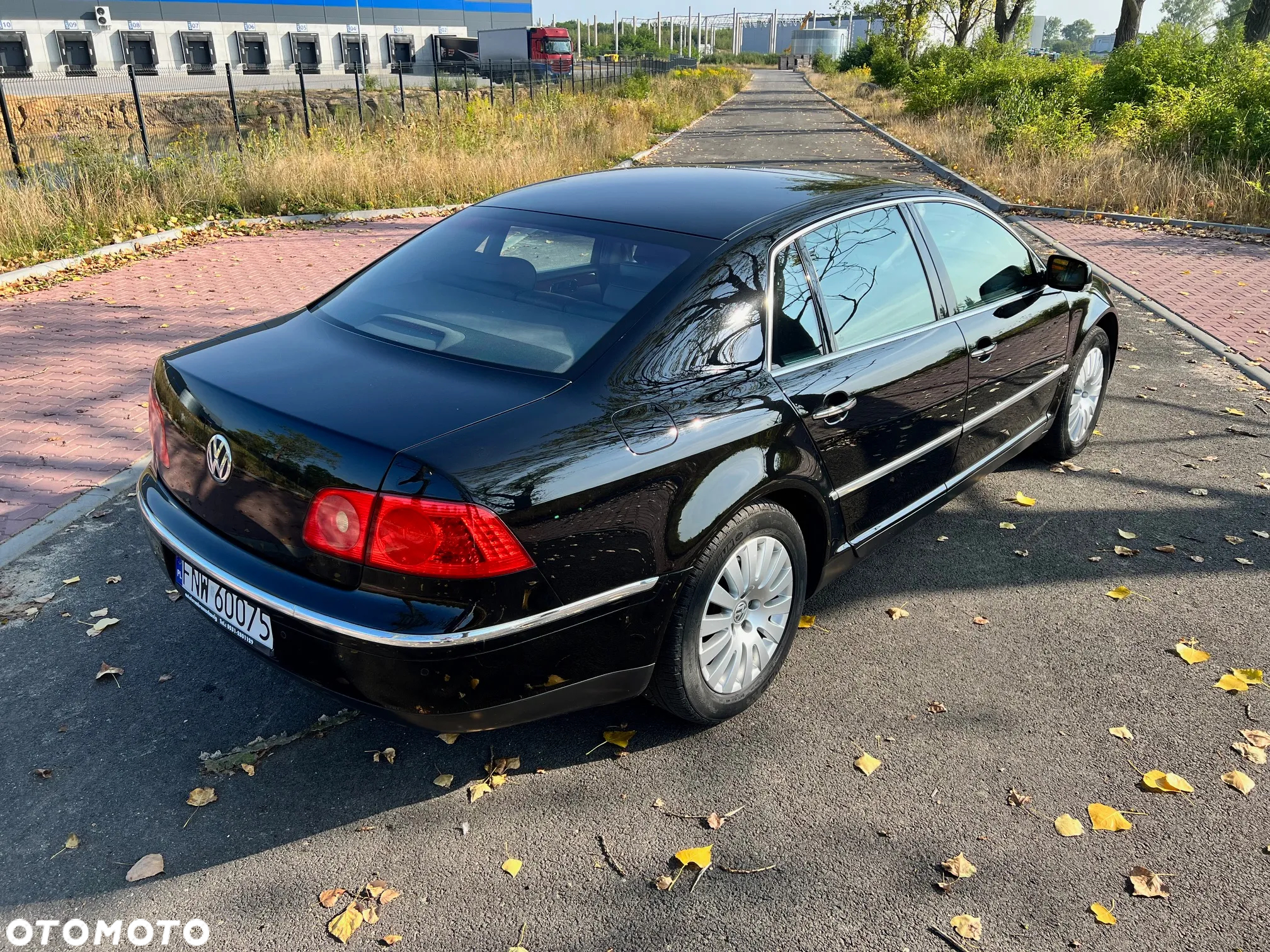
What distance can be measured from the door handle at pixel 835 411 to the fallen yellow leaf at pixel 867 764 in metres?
1.12

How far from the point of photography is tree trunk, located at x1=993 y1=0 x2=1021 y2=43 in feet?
122

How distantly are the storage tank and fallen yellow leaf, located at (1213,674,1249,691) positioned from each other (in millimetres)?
149993

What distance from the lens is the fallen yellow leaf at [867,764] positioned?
302cm

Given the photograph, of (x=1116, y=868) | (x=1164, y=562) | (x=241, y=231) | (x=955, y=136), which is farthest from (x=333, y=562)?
(x=955, y=136)

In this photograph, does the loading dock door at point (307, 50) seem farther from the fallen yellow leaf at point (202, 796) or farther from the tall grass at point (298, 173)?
the fallen yellow leaf at point (202, 796)

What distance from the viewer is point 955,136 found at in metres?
21.8

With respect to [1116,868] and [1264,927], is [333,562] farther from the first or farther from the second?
[1264,927]

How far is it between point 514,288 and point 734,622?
53.5 inches

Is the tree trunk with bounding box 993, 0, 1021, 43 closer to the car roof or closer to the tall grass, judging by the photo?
the tall grass

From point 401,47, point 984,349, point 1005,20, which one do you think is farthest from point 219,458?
point 401,47

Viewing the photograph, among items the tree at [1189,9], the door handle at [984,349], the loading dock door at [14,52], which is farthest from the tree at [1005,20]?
the tree at [1189,9]

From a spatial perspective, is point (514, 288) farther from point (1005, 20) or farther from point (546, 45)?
point (546, 45)

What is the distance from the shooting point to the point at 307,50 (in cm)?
6250

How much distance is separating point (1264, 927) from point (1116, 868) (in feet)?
1.14
